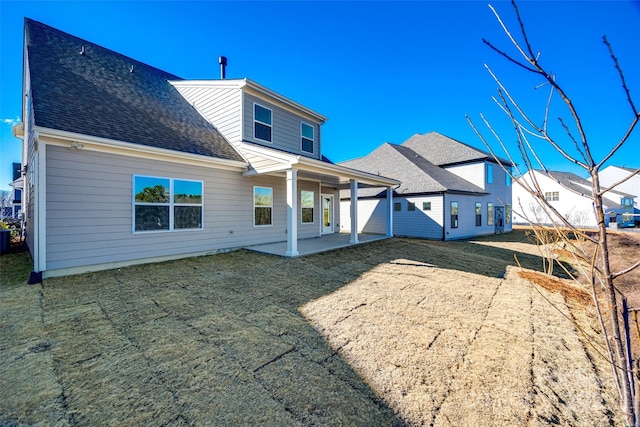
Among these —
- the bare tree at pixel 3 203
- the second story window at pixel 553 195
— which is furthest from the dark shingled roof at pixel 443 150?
the bare tree at pixel 3 203

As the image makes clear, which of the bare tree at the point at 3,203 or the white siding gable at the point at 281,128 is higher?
the white siding gable at the point at 281,128

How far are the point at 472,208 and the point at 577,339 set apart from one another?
14.7 m

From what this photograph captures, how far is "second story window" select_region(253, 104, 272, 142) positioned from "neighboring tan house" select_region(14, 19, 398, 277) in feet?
0.13

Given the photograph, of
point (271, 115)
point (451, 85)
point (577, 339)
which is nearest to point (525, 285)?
point (577, 339)

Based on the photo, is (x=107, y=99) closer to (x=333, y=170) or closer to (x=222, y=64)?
(x=222, y=64)

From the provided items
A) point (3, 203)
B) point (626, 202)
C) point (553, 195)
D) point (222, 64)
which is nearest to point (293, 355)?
point (222, 64)

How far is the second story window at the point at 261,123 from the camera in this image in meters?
9.90

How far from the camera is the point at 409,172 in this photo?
17094 mm

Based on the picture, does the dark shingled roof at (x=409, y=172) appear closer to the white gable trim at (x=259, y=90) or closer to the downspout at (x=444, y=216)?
the downspout at (x=444, y=216)

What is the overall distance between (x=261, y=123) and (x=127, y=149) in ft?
15.5

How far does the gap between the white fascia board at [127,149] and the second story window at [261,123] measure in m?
1.82

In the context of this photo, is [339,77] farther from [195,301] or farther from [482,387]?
[482,387]

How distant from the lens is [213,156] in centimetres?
810

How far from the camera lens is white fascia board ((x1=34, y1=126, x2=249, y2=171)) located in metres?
5.50
